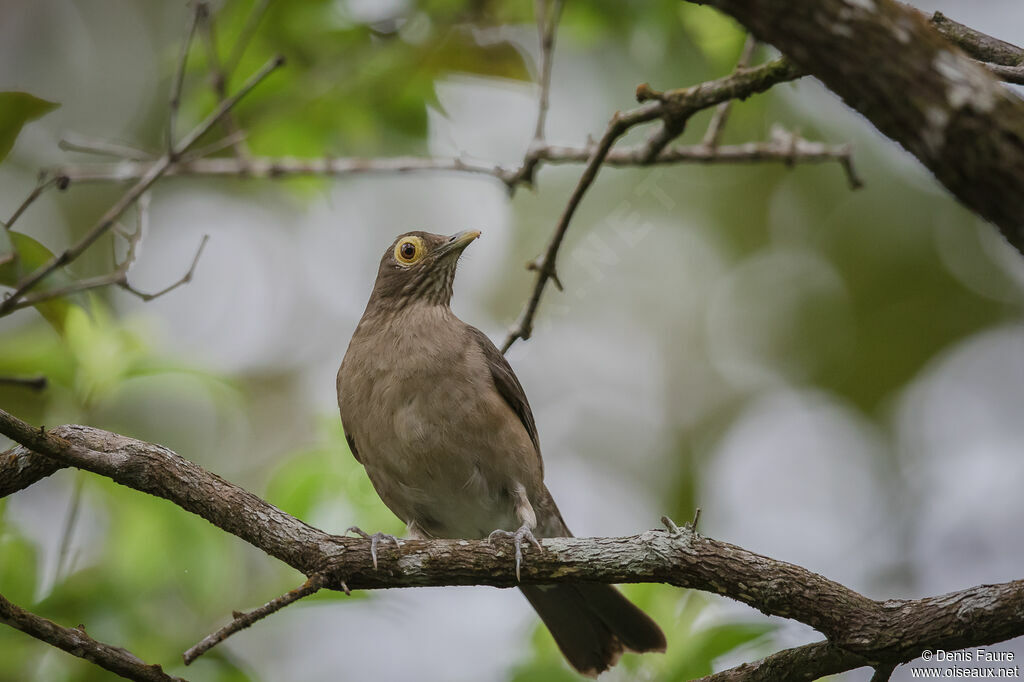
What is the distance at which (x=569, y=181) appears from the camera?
14.6 metres

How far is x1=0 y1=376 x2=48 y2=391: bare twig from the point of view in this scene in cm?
455

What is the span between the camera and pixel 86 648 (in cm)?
371

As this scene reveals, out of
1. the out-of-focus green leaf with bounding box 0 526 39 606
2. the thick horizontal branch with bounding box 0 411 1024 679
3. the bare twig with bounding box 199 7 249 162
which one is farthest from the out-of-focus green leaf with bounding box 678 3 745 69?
the out-of-focus green leaf with bounding box 0 526 39 606

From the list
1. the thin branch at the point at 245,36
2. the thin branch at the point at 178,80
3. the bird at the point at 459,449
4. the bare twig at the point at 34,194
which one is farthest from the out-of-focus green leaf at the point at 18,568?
the thin branch at the point at 245,36

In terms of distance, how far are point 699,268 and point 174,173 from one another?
10.1 metres

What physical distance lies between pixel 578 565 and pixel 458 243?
3189 millimetres

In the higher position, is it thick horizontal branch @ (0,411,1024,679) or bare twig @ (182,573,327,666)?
thick horizontal branch @ (0,411,1024,679)

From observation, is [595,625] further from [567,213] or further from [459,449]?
[567,213]

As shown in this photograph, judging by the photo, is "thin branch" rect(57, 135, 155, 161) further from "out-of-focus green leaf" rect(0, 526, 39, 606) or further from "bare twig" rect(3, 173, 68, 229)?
"out-of-focus green leaf" rect(0, 526, 39, 606)

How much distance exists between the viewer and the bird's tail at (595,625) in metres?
5.82

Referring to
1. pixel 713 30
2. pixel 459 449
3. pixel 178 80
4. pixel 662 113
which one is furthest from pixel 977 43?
pixel 178 80

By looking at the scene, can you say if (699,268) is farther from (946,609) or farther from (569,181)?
(946,609)

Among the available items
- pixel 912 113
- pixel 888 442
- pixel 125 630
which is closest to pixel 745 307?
pixel 888 442

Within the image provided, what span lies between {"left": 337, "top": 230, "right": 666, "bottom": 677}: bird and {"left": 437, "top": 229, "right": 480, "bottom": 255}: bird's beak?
0.54m
